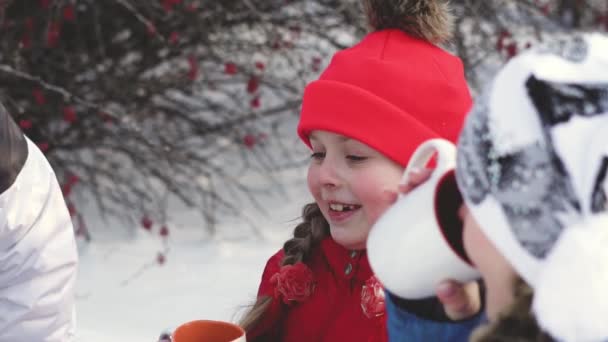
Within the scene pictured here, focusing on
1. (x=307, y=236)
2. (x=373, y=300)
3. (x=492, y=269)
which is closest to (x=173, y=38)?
(x=307, y=236)

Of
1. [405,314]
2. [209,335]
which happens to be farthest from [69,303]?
[405,314]

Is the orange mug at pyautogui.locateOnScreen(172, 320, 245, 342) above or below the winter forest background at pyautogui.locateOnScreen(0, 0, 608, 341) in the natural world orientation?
above

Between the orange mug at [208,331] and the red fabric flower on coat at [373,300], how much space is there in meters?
0.29

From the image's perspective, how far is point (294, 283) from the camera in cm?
178

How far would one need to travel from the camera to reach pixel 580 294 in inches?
34.3

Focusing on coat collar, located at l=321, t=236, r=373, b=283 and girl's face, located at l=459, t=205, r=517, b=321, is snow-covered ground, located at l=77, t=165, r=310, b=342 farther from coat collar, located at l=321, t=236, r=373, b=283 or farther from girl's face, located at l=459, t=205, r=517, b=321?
girl's face, located at l=459, t=205, r=517, b=321

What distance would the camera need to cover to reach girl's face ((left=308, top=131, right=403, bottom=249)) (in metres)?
1.68

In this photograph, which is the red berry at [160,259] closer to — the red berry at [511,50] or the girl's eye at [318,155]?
the girl's eye at [318,155]

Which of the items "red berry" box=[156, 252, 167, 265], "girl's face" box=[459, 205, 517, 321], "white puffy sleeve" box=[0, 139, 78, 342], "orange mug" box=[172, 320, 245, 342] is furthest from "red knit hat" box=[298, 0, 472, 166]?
"red berry" box=[156, 252, 167, 265]

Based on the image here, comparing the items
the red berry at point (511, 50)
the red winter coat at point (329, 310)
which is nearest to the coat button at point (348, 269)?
the red winter coat at point (329, 310)

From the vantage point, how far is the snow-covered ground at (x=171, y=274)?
305cm

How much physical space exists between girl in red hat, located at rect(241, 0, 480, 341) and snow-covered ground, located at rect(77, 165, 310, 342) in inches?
39.3

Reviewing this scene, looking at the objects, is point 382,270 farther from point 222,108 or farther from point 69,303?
point 222,108

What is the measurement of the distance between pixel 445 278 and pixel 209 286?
2.28 m
